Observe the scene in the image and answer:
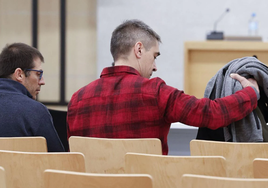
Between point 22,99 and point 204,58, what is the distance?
12.3 ft

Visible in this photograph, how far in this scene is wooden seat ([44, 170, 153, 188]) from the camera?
1155 millimetres

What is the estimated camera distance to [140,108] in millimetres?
1978

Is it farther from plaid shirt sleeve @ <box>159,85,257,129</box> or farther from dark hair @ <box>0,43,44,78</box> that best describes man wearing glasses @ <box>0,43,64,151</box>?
plaid shirt sleeve @ <box>159,85,257,129</box>

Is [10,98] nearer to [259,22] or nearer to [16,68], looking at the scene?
[16,68]

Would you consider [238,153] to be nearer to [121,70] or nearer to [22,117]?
[121,70]

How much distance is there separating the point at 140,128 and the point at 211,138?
46cm

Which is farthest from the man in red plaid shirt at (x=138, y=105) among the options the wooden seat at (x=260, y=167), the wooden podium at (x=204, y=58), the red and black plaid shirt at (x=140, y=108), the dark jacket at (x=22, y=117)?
the wooden podium at (x=204, y=58)

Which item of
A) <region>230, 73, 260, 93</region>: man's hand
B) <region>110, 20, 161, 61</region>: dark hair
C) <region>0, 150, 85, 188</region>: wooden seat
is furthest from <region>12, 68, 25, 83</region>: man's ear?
<region>230, 73, 260, 93</region>: man's hand

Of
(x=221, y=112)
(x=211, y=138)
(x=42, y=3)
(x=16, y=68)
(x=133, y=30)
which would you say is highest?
(x=42, y=3)

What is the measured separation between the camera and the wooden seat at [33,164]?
149cm

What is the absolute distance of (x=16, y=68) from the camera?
2363 millimetres

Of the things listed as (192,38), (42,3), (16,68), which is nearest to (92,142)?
(16,68)

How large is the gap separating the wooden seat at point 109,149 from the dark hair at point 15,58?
781 mm

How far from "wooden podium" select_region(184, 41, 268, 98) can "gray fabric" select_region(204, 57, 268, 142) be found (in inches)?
131
